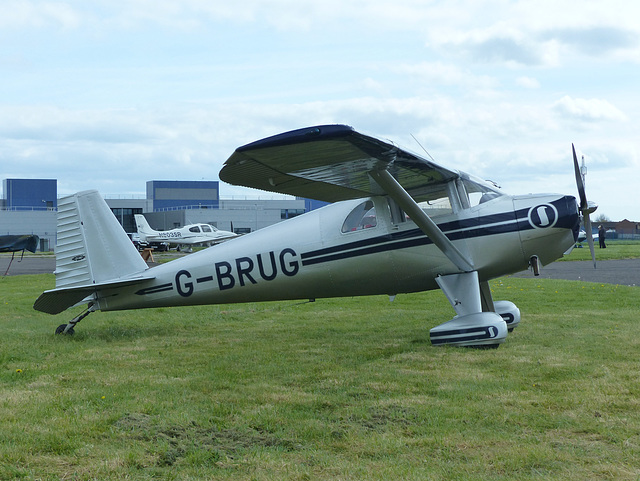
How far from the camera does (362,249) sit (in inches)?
330

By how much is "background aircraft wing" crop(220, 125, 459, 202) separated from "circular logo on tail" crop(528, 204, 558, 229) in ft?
3.71

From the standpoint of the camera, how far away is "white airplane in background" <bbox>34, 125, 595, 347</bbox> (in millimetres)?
7754

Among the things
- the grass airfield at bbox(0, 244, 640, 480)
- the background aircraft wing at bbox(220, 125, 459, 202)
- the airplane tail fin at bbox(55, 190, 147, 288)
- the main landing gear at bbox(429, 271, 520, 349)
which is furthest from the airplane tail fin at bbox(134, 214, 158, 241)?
the main landing gear at bbox(429, 271, 520, 349)

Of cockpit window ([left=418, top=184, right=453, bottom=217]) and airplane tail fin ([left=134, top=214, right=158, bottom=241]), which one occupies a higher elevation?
airplane tail fin ([left=134, top=214, right=158, bottom=241])

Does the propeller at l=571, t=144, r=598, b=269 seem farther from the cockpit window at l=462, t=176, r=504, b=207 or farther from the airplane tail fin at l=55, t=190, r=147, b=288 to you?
the airplane tail fin at l=55, t=190, r=147, b=288

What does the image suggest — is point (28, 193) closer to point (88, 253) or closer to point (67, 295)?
point (88, 253)

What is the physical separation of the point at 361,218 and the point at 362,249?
436mm

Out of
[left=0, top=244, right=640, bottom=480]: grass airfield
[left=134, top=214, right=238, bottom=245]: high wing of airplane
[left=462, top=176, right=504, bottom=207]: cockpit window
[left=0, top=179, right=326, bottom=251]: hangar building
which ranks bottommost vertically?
[left=0, top=244, right=640, bottom=480]: grass airfield

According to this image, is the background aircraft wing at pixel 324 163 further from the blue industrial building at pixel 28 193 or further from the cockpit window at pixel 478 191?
the blue industrial building at pixel 28 193

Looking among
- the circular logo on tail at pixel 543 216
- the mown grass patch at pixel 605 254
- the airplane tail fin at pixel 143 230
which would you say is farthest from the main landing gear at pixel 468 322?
the airplane tail fin at pixel 143 230

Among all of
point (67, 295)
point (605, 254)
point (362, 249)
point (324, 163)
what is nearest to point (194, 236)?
point (605, 254)

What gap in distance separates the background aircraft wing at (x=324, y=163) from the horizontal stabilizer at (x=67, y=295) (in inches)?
105

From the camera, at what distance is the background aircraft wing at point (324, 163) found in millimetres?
5844

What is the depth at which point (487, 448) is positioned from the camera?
390 cm
